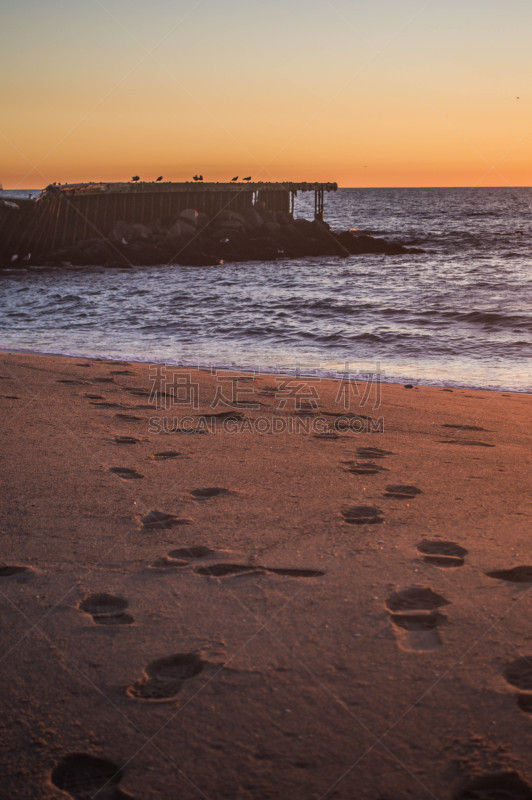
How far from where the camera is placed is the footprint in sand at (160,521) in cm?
307

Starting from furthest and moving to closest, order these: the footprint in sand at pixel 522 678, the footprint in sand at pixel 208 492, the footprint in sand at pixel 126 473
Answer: the footprint in sand at pixel 126 473, the footprint in sand at pixel 208 492, the footprint in sand at pixel 522 678

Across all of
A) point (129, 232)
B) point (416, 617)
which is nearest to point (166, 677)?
point (416, 617)

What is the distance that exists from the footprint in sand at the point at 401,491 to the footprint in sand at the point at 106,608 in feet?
5.50

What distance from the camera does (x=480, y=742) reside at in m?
1.76

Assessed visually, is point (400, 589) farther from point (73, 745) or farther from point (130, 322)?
point (130, 322)

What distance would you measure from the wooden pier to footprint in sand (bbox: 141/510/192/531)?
1064 inches

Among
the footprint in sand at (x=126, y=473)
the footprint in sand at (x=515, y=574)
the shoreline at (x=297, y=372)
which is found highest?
the footprint in sand at (x=126, y=473)

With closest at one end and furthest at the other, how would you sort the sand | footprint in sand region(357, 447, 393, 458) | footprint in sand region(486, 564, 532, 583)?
1. the sand
2. footprint in sand region(486, 564, 532, 583)
3. footprint in sand region(357, 447, 393, 458)

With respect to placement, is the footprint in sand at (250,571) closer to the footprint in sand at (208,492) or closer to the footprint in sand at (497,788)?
the footprint in sand at (208,492)

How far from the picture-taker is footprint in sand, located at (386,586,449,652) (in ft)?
7.23

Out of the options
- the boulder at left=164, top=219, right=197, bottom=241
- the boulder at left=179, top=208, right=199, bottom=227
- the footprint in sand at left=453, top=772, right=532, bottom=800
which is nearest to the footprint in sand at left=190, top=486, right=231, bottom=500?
the footprint in sand at left=453, top=772, right=532, bottom=800

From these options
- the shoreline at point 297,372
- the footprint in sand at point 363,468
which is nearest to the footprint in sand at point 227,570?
the footprint in sand at point 363,468

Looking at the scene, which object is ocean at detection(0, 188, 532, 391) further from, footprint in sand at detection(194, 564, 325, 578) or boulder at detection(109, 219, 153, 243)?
footprint in sand at detection(194, 564, 325, 578)

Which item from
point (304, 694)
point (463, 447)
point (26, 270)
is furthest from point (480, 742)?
point (26, 270)
